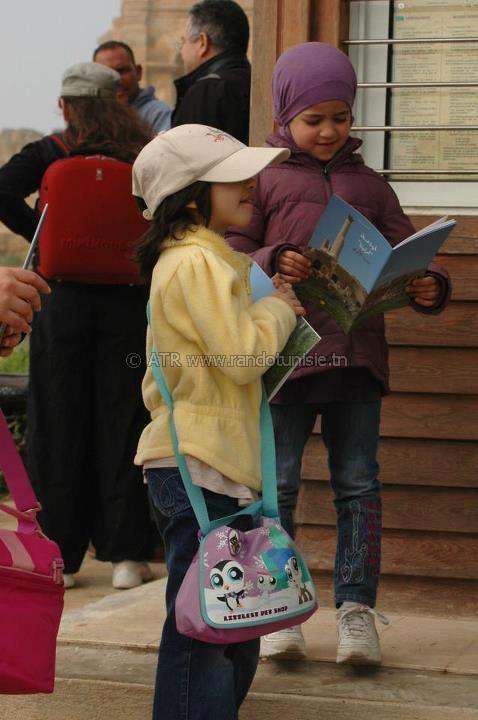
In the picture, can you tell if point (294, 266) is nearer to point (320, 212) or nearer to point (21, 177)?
point (320, 212)

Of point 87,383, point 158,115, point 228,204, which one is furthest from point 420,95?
point 158,115

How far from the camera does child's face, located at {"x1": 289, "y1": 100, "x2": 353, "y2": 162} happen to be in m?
3.79

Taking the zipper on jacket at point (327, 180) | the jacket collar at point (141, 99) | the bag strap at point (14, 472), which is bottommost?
the bag strap at point (14, 472)

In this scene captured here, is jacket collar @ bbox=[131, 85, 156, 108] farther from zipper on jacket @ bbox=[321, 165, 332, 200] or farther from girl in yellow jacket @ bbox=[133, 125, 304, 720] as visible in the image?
girl in yellow jacket @ bbox=[133, 125, 304, 720]

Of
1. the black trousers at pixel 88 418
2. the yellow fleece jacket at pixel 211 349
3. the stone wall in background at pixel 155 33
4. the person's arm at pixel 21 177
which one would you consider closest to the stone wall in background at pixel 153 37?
the stone wall in background at pixel 155 33

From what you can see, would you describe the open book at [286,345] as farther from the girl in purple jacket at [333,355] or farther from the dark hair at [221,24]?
the dark hair at [221,24]

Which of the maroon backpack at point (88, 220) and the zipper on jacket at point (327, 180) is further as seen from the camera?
the maroon backpack at point (88, 220)

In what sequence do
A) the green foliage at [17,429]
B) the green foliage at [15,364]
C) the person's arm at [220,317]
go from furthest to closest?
the green foliage at [15,364] → the green foliage at [17,429] → the person's arm at [220,317]

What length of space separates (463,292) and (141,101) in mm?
2884

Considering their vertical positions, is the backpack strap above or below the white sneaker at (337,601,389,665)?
above

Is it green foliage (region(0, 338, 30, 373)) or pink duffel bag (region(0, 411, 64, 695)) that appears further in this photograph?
green foliage (region(0, 338, 30, 373))

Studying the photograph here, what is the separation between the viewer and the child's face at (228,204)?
10.6 feet

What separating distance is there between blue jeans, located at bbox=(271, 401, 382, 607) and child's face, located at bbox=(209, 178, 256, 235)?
767 millimetres

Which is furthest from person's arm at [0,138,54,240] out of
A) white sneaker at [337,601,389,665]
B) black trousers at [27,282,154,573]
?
white sneaker at [337,601,389,665]
